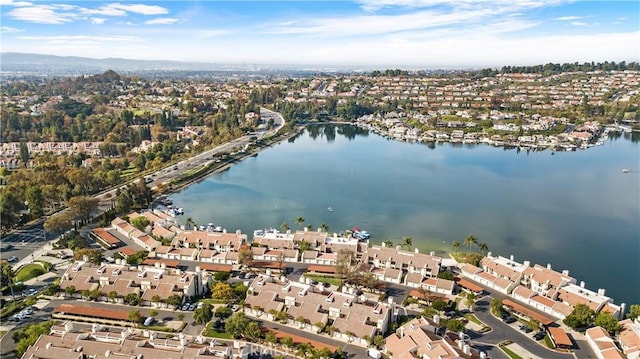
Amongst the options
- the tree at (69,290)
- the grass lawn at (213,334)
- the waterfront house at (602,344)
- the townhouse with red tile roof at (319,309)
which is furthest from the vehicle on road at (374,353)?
the tree at (69,290)

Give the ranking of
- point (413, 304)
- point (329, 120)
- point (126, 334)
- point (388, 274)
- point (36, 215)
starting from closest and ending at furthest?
point (126, 334), point (413, 304), point (388, 274), point (36, 215), point (329, 120)

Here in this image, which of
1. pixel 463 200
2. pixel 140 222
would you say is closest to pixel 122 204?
pixel 140 222

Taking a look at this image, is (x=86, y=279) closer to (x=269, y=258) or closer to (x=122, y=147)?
(x=269, y=258)

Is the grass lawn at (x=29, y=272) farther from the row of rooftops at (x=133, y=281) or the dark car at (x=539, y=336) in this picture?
the dark car at (x=539, y=336)

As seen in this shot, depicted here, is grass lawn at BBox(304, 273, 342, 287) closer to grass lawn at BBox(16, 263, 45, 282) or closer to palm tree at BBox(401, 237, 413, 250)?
palm tree at BBox(401, 237, 413, 250)

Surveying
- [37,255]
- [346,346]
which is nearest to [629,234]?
[346,346]

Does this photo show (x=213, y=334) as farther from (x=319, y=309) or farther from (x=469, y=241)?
(x=469, y=241)

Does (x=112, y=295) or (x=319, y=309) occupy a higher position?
(x=319, y=309)
